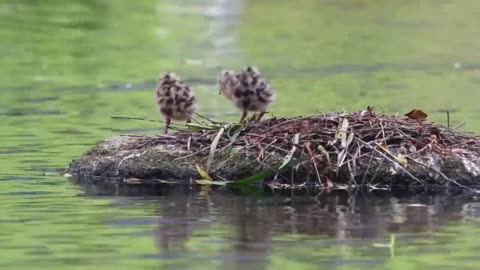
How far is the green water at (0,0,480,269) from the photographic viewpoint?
394 inches

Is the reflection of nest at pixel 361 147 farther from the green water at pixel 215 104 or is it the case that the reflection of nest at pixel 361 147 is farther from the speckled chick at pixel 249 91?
the speckled chick at pixel 249 91

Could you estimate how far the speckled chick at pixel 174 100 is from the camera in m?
13.6

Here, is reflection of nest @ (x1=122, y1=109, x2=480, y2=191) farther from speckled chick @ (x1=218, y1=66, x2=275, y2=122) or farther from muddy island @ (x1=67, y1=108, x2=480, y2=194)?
speckled chick @ (x1=218, y1=66, x2=275, y2=122)

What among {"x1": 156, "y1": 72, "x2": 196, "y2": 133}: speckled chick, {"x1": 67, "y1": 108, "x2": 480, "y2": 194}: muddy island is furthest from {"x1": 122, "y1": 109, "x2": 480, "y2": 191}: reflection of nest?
{"x1": 156, "y1": 72, "x2": 196, "y2": 133}: speckled chick

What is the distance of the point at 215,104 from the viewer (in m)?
20.2

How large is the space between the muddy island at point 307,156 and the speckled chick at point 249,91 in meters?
0.51

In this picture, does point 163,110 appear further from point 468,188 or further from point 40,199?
point 468,188

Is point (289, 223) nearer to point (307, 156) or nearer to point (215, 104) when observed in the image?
point (307, 156)

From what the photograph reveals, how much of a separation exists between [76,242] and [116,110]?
374 inches

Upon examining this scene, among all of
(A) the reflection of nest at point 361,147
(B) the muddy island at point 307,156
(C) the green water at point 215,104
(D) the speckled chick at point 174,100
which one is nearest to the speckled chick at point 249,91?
(D) the speckled chick at point 174,100

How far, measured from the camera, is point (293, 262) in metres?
9.45

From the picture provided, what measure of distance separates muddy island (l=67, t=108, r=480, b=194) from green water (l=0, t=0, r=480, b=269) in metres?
0.28

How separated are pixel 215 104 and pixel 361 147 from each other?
7940 mm

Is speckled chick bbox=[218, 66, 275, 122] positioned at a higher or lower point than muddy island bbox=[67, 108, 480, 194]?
higher
